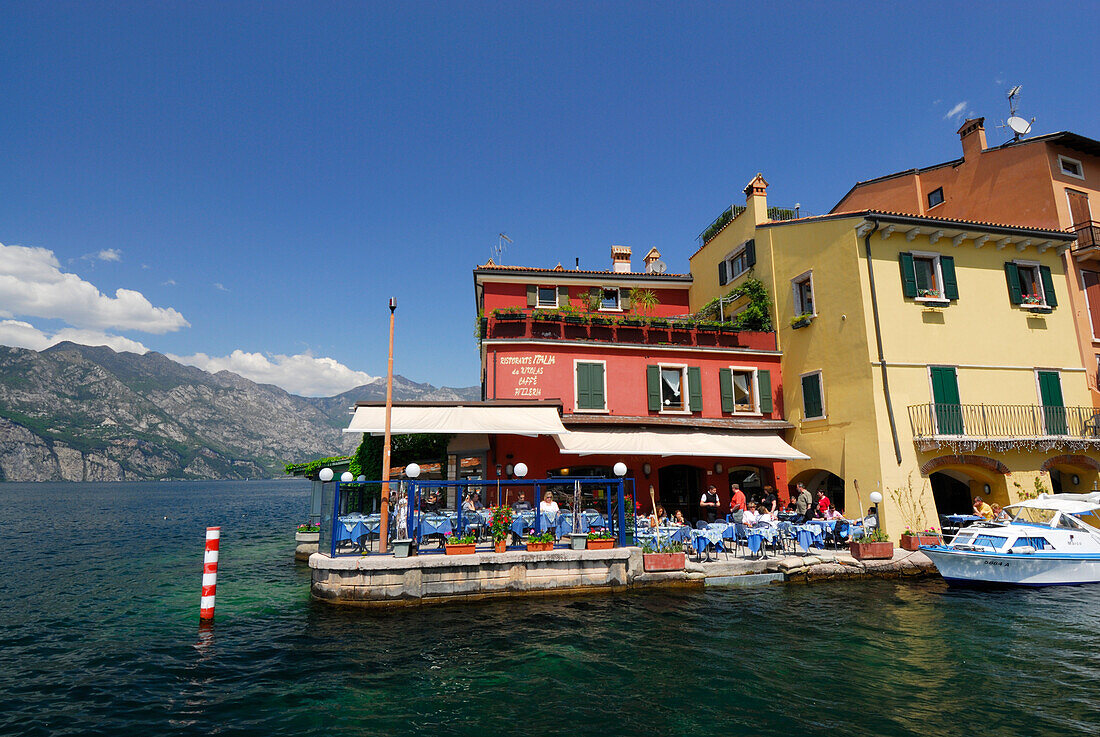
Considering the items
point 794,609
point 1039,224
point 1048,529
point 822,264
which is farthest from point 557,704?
point 1039,224

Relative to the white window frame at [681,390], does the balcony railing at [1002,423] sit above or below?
below

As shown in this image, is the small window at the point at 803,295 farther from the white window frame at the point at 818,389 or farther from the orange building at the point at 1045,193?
the orange building at the point at 1045,193

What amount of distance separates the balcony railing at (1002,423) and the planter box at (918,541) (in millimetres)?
3035

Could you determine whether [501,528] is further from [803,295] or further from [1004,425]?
[1004,425]

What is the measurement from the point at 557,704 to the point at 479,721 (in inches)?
44.5

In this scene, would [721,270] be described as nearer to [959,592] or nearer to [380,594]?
[959,592]

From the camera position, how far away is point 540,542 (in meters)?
13.2

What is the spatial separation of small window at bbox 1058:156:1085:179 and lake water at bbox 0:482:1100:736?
17.0m

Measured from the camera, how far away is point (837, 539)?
53.9ft

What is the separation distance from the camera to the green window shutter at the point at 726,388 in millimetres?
20688

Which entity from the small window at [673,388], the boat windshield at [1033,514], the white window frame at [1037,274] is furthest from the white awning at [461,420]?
the white window frame at [1037,274]

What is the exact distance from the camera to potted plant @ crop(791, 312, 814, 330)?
19.8 meters

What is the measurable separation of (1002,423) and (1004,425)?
0.09 m

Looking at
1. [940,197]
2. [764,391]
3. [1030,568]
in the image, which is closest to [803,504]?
[764,391]
